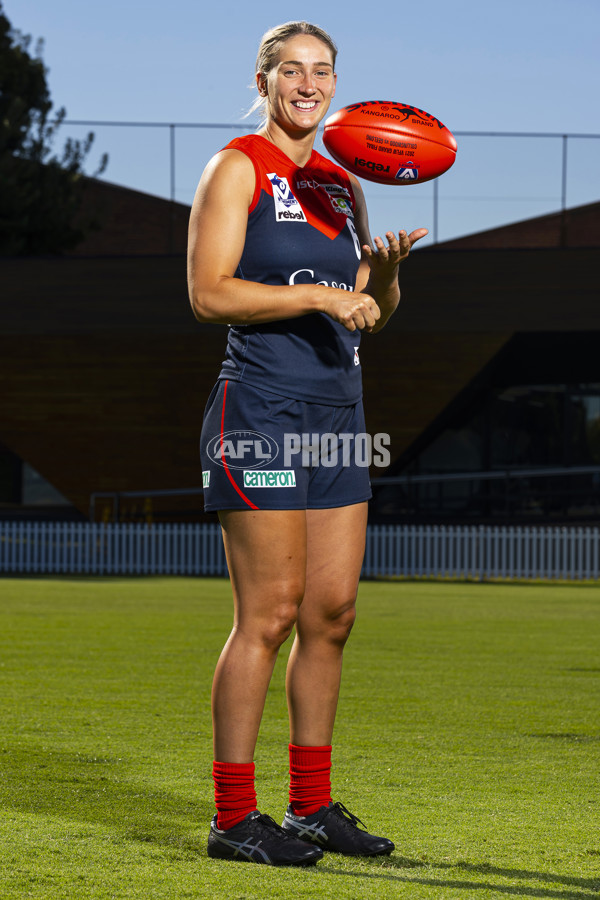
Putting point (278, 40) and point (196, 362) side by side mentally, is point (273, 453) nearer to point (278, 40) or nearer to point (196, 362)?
point (278, 40)

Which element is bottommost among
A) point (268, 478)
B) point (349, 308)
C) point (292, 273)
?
point (268, 478)

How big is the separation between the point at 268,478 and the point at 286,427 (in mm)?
160

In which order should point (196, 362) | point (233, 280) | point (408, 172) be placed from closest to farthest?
1. point (233, 280)
2. point (408, 172)
3. point (196, 362)

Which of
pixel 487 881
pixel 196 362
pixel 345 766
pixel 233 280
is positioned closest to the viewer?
pixel 487 881

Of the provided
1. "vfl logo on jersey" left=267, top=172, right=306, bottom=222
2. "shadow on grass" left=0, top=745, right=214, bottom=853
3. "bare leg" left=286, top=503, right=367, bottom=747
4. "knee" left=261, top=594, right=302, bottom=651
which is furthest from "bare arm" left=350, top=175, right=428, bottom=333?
"shadow on grass" left=0, top=745, right=214, bottom=853

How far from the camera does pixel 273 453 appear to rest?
3.02 metres

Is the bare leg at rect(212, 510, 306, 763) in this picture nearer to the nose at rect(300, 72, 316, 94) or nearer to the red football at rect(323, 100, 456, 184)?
the nose at rect(300, 72, 316, 94)

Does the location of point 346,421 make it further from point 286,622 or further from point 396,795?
point 396,795

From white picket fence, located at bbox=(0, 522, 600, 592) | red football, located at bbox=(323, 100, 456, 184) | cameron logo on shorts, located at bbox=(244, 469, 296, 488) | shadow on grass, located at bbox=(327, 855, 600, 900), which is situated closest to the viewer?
shadow on grass, located at bbox=(327, 855, 600, 900)

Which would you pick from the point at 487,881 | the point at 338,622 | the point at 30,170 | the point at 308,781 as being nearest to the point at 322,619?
the point at 338,622

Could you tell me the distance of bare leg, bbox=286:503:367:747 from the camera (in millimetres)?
3166

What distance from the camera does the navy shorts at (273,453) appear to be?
3012 millimetres

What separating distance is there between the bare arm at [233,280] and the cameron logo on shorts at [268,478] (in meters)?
0.41

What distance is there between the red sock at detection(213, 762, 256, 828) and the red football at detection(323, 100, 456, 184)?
1.92 metres
